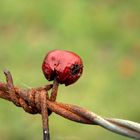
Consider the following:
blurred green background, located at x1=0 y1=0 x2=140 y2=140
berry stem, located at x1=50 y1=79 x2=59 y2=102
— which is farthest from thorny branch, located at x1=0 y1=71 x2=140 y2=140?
blurred green background, located at x1=0 y1=0 x2=140 y2=140

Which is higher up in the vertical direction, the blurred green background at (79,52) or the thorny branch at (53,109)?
the blurred green background at (79,52)

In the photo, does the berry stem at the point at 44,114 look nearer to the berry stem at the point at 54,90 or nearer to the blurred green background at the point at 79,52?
the berry stem at the point at 54,90

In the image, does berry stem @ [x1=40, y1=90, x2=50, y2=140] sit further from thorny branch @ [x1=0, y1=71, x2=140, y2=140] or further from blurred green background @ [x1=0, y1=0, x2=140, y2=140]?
blurred green background @ [x1=0, y1=0, x2=140, y2=140]

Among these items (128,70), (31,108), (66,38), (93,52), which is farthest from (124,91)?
(31,108)

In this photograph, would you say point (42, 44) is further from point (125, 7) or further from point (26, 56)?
point (125, 7)

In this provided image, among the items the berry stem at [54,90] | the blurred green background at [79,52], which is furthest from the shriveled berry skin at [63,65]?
the blurred green background at [79,52]

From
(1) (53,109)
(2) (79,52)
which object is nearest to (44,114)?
(1) (53,109)

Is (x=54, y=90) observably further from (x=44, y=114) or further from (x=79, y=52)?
(x=79, y=52)
